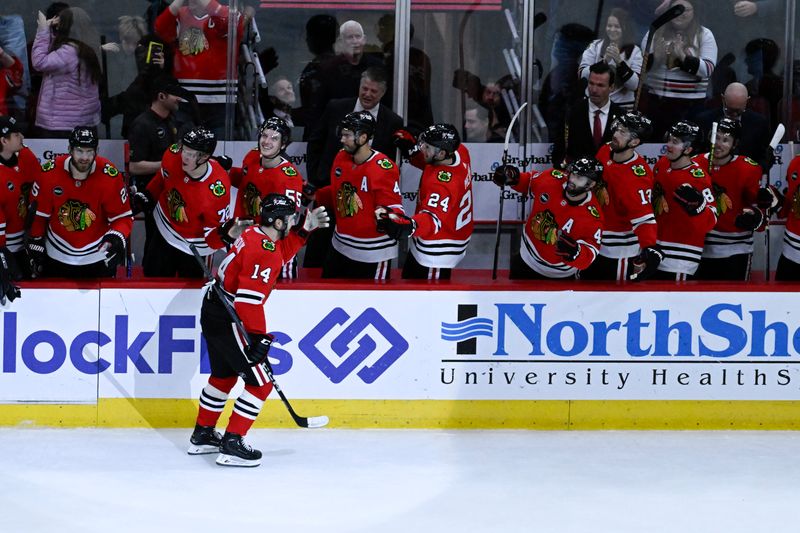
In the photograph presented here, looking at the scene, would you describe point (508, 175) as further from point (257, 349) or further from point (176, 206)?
point (257, 349)

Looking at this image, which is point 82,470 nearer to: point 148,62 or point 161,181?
Answer: point 161,181

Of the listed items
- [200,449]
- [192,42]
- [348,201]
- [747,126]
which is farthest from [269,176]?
[747,126]

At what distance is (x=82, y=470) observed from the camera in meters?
5.54

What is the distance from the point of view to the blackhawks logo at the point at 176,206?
6.44 meters

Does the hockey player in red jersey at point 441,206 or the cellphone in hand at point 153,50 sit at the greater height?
the cellphone in hand at point 153,50

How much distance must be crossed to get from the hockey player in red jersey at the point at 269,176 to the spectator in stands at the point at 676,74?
2191 millimetres

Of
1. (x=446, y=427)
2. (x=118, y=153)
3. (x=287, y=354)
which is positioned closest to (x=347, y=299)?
(x=287, y=354)

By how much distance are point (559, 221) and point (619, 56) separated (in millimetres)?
1489

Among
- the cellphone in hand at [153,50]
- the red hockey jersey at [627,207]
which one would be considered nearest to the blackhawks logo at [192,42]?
the cellphone in hand at [153,50]

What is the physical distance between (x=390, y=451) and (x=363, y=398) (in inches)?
14.7

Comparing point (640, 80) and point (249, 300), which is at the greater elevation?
point (640, 80)

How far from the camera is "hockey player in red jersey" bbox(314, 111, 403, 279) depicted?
645cm

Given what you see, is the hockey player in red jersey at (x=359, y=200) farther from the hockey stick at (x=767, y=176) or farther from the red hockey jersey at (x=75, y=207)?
the hockey stick at (x=767, y=176)

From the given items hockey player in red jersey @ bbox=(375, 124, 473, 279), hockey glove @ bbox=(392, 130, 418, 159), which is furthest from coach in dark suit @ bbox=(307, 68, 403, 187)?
hockey player in red jersey @ bbox=(375, 124, 473, 279)
